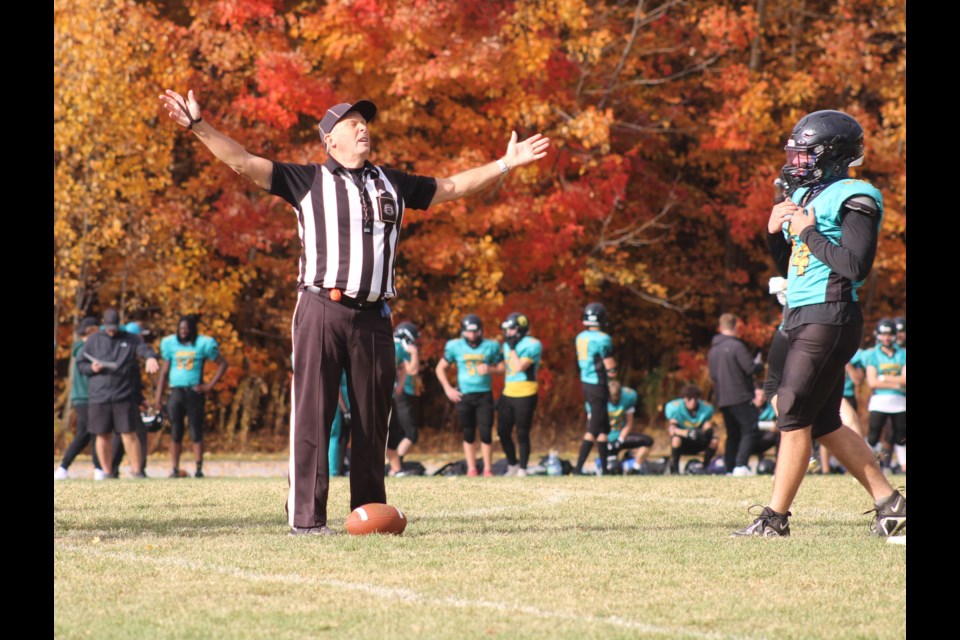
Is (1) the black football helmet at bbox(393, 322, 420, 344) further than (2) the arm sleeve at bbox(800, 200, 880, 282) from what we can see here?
Yes

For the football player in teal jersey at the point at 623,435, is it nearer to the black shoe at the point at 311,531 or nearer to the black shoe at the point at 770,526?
the black shoe at the point at 770,526

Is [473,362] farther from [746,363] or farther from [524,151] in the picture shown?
[524,151]

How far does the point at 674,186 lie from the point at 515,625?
→ 68.7 ft

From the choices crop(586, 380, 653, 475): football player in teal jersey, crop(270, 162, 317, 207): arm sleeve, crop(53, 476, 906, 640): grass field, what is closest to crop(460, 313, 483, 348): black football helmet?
crop(586, 380, 653, 475): football player in teal jersey

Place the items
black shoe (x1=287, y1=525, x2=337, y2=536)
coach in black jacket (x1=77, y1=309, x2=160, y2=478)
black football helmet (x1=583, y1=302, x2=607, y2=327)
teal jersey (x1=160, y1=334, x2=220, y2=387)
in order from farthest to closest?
1. teal jersey (x1=160, y1=334, x2=220, y2=387)
2. black football helmet (x1=583, y1=302, x2=607, y2=327)
3. coach in black jacket (x1=77, y1=309, x2=160, y2=478)
4. black shoe (x1=287, y1=525, x2=337, y2=536)

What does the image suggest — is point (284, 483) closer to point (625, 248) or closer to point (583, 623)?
point (583, 623)

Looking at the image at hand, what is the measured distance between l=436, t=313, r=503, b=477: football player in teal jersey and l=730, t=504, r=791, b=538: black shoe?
854 cm

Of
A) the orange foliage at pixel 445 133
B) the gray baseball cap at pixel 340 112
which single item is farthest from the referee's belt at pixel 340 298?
the orange foliage at pixel 445 133

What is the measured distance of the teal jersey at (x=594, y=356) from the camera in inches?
627

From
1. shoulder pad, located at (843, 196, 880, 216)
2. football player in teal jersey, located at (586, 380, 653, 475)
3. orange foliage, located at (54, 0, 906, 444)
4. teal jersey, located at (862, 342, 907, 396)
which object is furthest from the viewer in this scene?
orange foliage, located at (54, 0, 906, 444)

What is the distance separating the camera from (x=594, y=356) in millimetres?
15945

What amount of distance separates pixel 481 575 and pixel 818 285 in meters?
2.46

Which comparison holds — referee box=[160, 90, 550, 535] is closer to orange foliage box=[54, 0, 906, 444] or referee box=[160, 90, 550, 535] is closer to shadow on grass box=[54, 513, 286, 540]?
shadow on grass box=[54, 513, 286, 540]

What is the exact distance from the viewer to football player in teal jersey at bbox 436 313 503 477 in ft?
51.3
